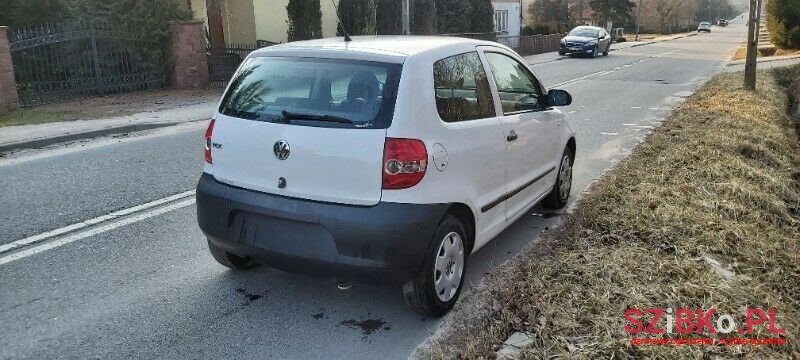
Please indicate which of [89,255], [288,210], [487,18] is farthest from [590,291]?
[487,18]

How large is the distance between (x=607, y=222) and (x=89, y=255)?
3.97 metres

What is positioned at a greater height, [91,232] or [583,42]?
[583,42]

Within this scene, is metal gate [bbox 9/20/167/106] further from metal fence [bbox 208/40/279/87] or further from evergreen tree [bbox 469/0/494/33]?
evergreen tree [bbox 469/0/494/33]

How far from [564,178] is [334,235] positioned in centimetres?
318

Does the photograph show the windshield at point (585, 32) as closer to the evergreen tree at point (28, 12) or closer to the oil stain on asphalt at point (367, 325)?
the evergreen tree at point (28, 12)

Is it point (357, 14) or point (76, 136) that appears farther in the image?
point (357, 14)

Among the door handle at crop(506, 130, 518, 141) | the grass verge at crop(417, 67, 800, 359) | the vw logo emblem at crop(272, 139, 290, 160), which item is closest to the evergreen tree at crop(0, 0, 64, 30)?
the grass verge at crop(417, 67, 800, 359)

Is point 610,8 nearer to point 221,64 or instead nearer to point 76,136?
point 221,64

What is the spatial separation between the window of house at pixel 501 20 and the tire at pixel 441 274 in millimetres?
37992

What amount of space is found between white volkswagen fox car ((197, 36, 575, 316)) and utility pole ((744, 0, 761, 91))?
11907 millimetres

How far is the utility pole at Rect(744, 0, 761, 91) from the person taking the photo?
45.7ft

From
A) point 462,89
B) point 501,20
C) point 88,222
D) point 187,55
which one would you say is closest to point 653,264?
point 462,89

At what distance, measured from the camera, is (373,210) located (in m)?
3.47

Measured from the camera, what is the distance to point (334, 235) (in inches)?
138
